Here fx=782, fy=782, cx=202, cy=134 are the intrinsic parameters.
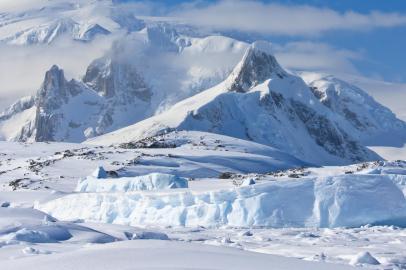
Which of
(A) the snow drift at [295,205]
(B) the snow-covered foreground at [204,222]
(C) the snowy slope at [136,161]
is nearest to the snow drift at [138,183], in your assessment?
(B) the snow-covered foreground at [204,222]

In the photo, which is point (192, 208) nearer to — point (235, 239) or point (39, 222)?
point (235, 239)

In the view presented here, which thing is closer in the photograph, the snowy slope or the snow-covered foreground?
the snow-covered foreground

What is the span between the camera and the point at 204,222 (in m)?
43.2

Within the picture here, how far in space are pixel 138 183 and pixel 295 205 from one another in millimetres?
20371

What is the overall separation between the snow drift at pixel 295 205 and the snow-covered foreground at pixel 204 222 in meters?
0.05

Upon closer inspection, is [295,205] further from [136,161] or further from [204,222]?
[136,161]

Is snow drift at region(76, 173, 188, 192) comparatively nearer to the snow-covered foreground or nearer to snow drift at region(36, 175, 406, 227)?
the snow-covered foreground

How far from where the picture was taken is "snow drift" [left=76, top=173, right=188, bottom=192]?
193ft

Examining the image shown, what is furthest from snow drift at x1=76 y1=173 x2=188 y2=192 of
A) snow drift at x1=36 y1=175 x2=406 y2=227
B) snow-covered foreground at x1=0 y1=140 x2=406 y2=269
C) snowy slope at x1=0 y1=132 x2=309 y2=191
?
snow drift at x1=36 y1=175 x2=406 y2=227

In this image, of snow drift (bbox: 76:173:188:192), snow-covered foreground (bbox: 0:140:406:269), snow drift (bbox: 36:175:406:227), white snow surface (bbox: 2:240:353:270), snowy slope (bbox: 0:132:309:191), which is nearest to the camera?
white snow surface (bbox: 2:240:353:270)

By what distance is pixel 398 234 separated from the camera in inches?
1442

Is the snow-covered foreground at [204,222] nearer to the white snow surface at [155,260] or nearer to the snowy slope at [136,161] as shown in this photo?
the white snow surface at [155,260]

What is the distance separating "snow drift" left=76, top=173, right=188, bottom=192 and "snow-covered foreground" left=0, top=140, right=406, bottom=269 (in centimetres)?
8

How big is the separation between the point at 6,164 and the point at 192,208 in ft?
197
